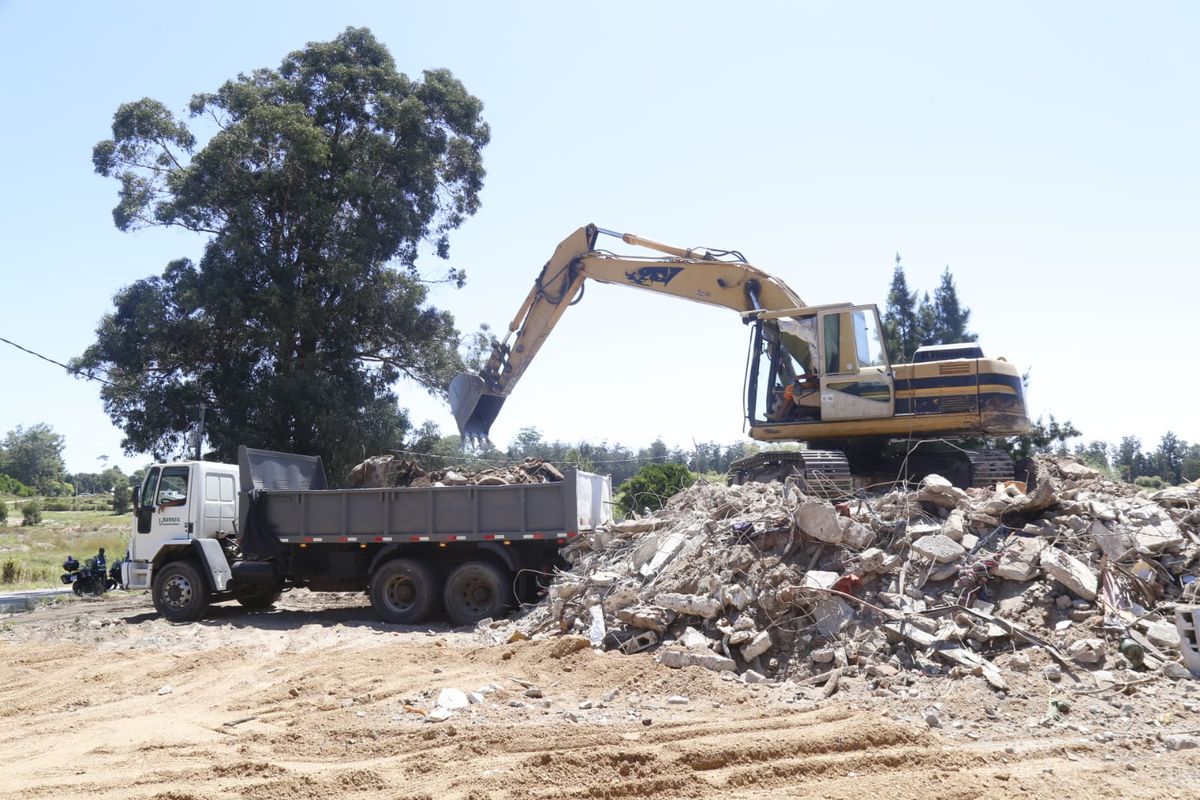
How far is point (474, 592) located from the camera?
40.4ft

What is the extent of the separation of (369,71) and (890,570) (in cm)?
2073

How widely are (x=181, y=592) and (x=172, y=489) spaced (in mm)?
1545

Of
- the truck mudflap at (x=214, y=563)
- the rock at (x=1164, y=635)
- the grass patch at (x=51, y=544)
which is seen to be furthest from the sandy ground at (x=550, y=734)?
the grass patch at (x=51, y=544)

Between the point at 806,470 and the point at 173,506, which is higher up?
the point at 806,470

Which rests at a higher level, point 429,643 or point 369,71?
point 369,71

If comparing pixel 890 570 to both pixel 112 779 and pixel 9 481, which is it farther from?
pixel 9 481

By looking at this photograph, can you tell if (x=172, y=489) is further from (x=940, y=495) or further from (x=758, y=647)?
(x=940, y=495)

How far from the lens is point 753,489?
38.6ft

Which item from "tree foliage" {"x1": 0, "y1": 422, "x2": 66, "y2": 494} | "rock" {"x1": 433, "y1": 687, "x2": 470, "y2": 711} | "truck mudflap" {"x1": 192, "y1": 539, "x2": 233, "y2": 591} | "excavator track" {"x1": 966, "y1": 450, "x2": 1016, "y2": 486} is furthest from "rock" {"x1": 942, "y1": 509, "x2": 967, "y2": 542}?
"tree foliage" {"x1": 0, "y1": 422, "x2": 66, "y2": 494}

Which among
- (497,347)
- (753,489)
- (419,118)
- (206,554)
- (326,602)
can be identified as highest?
(419,118)

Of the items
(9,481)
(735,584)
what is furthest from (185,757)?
(9,481)

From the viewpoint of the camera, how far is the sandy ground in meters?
5.16

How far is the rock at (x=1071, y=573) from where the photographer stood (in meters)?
7.81

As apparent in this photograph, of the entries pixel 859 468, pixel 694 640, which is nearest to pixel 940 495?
pixel 694 640
